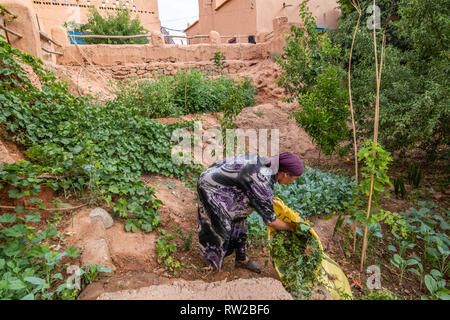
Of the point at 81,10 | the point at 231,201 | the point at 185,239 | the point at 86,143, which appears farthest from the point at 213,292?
the point at 81,10

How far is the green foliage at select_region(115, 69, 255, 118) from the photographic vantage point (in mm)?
5621

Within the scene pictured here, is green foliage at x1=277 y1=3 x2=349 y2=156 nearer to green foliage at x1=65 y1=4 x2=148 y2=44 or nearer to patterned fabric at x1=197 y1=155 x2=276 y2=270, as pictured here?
patterned fabric at x1=197 y1=155 x2=276 y2=270

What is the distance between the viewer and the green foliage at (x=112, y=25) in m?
12.7

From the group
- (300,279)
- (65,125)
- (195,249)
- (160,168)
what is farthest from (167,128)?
(300,279)

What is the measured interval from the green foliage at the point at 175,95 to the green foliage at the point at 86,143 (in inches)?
66.6

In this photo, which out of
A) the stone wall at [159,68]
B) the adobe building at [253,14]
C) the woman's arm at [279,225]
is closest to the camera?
the woman's arm at [279,225]

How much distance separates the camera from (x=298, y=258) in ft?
6.77

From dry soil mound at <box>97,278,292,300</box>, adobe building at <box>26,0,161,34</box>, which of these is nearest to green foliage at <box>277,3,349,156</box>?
dry soil mound at <box>97,278,292,300</box>

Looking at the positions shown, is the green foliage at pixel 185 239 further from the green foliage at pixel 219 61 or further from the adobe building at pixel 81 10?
the adobe building at pixel 81 10

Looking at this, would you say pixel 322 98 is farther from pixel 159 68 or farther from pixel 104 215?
pixel 159 68

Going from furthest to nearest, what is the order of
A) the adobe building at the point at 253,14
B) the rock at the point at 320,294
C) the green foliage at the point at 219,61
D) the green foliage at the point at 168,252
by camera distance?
the adobe building at the point at 253,14, the green foliage at the point at 219,61, the green foliage at the point at 168,252, the rock at the point at 320,294

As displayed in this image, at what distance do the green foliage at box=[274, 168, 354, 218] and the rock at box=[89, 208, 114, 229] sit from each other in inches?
90.5

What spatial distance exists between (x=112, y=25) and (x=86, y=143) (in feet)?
42.9

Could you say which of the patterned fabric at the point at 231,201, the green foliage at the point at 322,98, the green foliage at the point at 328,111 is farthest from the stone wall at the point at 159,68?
the patterned fabric at the point at 231,201
